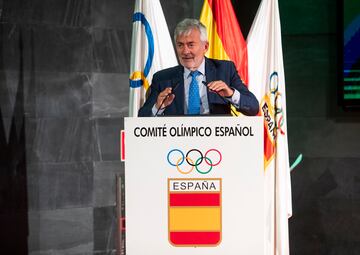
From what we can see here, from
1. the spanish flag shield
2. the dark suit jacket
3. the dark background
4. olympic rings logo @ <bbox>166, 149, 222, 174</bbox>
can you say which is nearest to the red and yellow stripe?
the spanish flag shield

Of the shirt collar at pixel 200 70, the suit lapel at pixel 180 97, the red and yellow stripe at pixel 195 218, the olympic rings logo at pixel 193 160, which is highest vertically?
the shirt collar at pixel 200 70

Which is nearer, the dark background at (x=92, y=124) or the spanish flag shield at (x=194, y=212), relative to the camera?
the spanish flag shield at (x=194, y=212)

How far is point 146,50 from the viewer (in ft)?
11.8

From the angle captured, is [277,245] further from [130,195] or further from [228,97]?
[130,195]

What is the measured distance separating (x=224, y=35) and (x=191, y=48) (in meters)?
0.91

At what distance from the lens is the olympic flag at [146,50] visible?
3.58 meters

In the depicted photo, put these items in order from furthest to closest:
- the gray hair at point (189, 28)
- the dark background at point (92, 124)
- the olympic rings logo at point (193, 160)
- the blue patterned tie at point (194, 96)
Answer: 1. the dark background at point (92, 124)
2. the blue patterned tie at point (194, 96)
3. the gray hair at point (189, 28)
4. the olympic rings logo at point (193, 160)

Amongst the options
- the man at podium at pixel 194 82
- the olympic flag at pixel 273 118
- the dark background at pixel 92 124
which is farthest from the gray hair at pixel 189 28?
the dark background at pixel 92 124

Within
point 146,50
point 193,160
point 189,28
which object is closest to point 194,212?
point 193,160

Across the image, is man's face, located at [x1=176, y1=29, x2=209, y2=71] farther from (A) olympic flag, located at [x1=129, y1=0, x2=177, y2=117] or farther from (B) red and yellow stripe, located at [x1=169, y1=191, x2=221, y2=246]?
(B) red and yellow stripe, located at [x1=169, y1=191, x2=221, y2=246]

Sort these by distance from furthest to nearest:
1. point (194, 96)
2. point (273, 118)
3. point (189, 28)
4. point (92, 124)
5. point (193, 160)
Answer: point (92, 124) → point (273, 118) → point (194, 96) → point (189, 28) → point (193, 160)

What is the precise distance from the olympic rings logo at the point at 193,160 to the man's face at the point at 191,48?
2.95 ft

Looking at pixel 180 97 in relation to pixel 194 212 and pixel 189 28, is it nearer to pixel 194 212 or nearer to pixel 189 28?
pixel 189 28

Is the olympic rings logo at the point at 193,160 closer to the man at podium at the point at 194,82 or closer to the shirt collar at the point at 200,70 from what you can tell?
the man at podium at the point at 194,82
